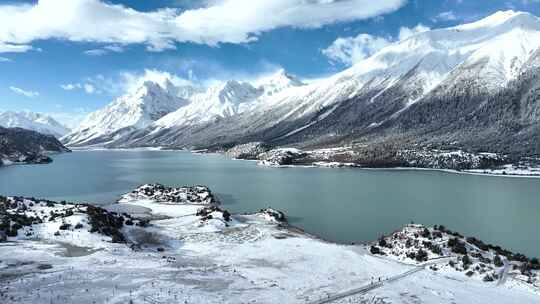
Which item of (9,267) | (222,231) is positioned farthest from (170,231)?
(9,267)

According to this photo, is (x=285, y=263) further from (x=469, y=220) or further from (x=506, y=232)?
(x=469, y=220)

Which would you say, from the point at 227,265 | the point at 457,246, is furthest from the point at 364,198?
the point at 227,265

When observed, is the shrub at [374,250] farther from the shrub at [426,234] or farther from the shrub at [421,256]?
the shrub at [426,234]

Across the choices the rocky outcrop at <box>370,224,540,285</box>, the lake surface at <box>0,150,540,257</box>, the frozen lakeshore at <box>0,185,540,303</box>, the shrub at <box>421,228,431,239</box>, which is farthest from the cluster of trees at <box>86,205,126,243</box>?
the shrub at <box>421,228,431,239</box>

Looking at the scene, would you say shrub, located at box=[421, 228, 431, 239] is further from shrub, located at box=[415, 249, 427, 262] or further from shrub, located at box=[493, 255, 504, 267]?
shrub, located at box=[493, 255, 504, 267]

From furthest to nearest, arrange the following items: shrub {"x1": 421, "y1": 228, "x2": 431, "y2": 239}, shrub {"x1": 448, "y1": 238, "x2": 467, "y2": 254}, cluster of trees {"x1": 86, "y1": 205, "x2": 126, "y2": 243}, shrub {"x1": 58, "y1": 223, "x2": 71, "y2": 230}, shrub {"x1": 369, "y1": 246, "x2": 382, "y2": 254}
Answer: shrub {"x1": 421, "y1": 228, "x2": 431, "y2": 239} → shrub {"x1": 369, "y1": 246, "x2": 382, "y2": 254} → shrub {"x1": 58, "y1": 223, "x2": 71, "y2": 230} → cluster of trees {"x1": 86, "y1": 205, "x2": 126, "y2": 243} → shrub {"x1": 448, "y1": 238, "x2": 467, "y2": 254}

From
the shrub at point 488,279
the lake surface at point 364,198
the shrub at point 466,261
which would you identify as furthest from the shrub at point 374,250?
the shrub at point 488,279

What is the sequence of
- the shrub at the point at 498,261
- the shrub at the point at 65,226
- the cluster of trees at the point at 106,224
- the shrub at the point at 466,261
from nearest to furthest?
the shrub at the point at 466,261 → the shrub at the point at 498,261 → the cluster of trees at the point at 106,224 → the shrub at the point at 65,226
